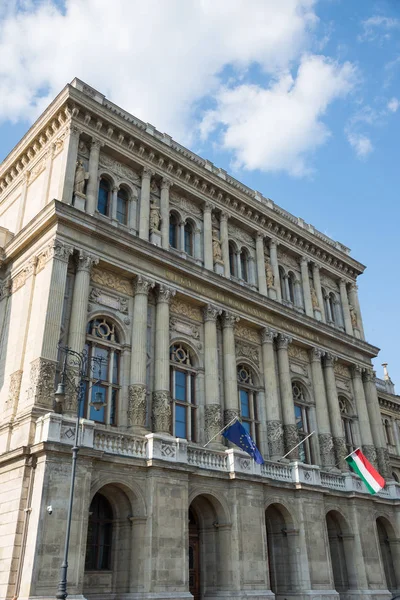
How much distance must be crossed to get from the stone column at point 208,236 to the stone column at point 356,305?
1569cm

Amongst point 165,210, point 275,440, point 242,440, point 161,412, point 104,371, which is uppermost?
point 165,210

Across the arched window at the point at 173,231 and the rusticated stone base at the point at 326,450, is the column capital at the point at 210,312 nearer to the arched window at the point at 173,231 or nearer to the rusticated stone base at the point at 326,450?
the arched window at the point at 173,231

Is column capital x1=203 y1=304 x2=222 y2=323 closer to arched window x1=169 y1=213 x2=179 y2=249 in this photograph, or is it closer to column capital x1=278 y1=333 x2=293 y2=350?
arched window x1=169 y1=213 x2=179 y2=249

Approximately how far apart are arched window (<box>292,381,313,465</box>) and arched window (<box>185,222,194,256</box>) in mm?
10552

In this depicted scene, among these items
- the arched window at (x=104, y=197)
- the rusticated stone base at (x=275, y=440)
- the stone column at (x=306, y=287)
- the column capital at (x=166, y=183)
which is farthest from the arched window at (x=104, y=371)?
the stone column at (x=306, y=287)

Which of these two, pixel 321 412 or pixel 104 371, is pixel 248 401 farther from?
pixel 104 371

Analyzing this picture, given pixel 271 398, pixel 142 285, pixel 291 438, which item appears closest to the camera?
pixel 142 285

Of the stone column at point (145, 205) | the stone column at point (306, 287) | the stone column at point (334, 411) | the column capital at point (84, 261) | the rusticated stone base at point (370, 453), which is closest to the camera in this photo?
the column capital at point (84, 261)

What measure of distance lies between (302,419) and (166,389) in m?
11.8

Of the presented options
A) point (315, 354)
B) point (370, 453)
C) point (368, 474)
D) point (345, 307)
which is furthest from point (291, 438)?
point (345, 307)

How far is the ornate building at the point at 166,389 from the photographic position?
22.0m

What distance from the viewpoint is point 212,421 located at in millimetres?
28641

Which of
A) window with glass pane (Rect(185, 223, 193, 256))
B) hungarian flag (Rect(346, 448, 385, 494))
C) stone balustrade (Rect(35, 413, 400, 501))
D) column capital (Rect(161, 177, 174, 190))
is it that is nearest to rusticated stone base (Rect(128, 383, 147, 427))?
stone balustrade (Rect(35, 413, 400, 501))

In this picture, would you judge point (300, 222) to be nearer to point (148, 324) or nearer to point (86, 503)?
point (148, 324)
